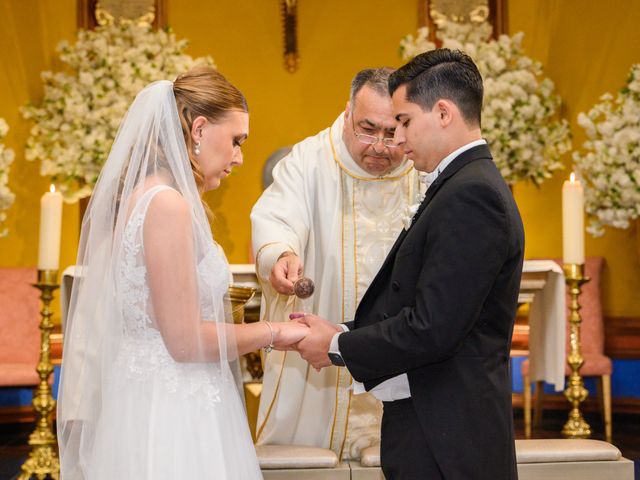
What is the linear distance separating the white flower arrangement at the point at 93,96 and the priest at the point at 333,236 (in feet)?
9.09

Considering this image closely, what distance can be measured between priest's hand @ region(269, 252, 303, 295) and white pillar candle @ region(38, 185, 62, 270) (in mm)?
1728

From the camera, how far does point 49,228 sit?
4840mm

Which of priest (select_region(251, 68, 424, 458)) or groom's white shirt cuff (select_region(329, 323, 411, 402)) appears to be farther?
priest (select_region(251, 68, 424, 458))

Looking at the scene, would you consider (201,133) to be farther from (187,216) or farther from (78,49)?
(78,49)

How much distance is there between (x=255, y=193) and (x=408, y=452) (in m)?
5.60

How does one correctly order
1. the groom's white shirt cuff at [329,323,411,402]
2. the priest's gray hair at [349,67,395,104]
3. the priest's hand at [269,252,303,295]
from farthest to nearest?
1. the priest's gray hair at [349,67,395,104]
2. the priest's hand at [269,252,303,295]
3. the groom's white shirt cuff at [329,323,411,402]

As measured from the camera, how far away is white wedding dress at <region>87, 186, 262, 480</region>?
8.39 ft

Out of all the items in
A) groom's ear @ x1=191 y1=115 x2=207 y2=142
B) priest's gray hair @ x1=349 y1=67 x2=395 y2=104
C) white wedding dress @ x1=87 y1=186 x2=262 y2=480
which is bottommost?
white wedding dress @ x1=87 y1=186 x2=262 y2=480

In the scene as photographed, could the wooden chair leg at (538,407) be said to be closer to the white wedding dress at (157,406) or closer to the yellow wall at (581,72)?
the yellow wall at (581,72)

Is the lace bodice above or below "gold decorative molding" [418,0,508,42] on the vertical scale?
below

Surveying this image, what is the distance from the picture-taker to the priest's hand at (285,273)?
347 cm

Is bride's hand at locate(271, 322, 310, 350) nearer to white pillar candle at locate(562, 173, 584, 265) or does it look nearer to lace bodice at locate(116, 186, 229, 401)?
lace bodice at locate(116, 186, 229, 401)

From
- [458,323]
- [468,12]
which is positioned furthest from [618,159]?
[458,323]

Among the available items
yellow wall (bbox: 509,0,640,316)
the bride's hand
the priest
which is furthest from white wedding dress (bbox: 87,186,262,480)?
yellow wall (bbox: 509,0,640,316)
